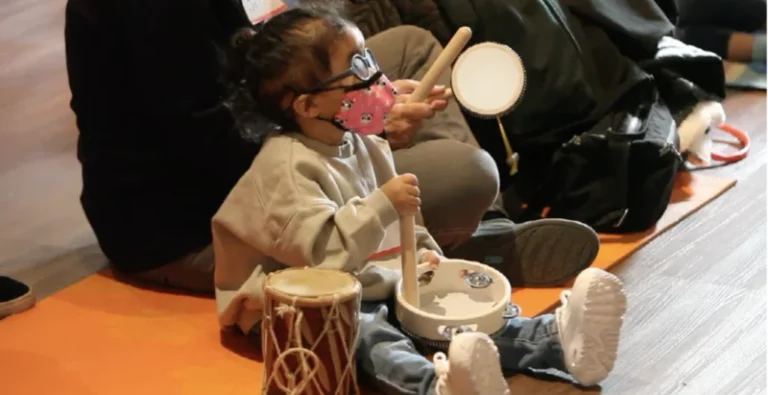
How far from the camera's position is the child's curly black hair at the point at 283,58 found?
142cm

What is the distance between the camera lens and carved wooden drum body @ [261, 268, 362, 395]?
1285 millimetres

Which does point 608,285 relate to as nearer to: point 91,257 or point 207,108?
point 207,108

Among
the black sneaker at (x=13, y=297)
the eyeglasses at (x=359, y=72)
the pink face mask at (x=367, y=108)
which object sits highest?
the eyeglasses at (x=359, y=72)

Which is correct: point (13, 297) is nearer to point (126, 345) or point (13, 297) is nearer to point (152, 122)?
point (126, 345)

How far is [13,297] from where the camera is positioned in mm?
1712

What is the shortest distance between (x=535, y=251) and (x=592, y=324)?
384mm

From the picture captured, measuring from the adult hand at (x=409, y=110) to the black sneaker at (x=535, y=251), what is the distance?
234 mm

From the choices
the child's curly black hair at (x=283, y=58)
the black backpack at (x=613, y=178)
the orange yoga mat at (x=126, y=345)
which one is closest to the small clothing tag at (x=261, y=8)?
the child's curly black hair at (x=283, y=58)

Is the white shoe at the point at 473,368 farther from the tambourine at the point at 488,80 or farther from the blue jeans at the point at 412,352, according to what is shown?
the tambourine at the point at 488,80

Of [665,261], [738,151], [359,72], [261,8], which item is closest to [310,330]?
[359,72]

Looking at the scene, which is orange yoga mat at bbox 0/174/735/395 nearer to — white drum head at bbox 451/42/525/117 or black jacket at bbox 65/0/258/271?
black jacket at bbox 65/0/258/271

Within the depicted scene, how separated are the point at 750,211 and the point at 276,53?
109 cm

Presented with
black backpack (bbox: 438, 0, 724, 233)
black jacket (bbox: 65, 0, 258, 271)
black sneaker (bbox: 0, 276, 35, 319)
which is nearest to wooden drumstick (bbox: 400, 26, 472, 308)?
black jacket (bbox: 65, 0, 258, 271)

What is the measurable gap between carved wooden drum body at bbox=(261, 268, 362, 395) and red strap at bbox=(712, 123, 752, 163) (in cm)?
128
